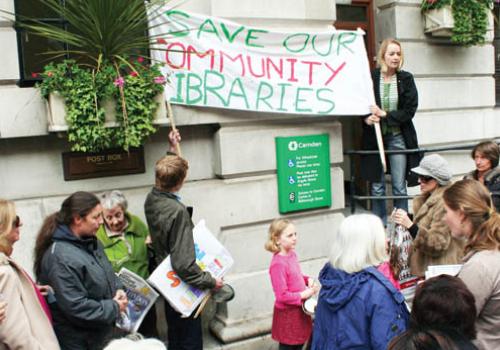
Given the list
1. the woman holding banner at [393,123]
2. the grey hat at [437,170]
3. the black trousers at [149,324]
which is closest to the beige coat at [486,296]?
the grey hat at [437,170]

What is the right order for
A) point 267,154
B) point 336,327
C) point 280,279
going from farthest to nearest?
1. point 267,154
2. point 280,279
3. point 336,327

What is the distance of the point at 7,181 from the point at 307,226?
2.95 metres

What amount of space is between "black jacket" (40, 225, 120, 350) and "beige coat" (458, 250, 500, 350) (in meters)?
2.13

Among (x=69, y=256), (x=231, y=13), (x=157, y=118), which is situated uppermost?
(x=231, y=13)

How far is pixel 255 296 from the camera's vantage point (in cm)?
566

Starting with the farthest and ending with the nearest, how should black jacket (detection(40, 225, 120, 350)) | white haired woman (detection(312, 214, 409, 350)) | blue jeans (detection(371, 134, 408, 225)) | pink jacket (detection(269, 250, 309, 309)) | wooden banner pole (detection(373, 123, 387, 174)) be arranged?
blue jeans (detection(371, 134, 408, 225)) < wooden banner pole (detection(373, 123, 387, 174)) < pink jacket (detection(269, 250, 309, 309)) < black jacket (detection(40, 225, 120, 350)) < white haired woman (detection(312, 214, 409, 350))

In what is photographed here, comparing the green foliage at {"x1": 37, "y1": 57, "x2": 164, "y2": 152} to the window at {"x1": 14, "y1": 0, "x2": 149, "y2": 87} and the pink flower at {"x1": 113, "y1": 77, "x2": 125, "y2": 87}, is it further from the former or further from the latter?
the window at {"x1": 14, "y1": 0, "x2": 149, "y2": 87}

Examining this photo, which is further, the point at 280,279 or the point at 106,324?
the point at 280,279

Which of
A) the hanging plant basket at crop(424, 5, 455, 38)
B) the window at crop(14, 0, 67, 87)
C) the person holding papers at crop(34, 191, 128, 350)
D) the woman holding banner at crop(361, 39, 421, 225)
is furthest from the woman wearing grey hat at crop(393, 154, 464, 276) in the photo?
the hanging plant basket at crop(424, 5, 455, 38)

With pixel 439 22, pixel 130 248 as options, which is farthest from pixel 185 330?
pixel 439 22

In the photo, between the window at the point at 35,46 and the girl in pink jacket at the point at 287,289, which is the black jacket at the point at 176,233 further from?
the window at the point at 35,46

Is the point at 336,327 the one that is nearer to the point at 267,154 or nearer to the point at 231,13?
the point at 267,154

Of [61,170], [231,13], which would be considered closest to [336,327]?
[61,170]

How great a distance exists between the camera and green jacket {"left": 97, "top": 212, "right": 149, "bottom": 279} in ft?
14.7
